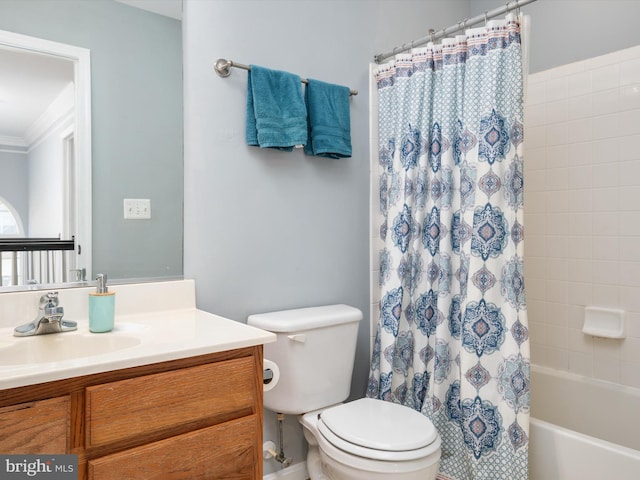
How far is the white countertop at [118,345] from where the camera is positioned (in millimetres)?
981

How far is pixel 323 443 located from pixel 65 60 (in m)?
1.53

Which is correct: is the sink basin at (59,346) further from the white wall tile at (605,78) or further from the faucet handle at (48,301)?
the white wall tile at (605,78)

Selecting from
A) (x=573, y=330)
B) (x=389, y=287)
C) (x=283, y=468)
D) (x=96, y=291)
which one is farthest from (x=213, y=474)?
(x=573, y=330)

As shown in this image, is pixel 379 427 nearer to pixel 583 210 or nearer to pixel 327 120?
pixel 327 120

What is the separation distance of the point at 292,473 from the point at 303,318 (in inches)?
28.7

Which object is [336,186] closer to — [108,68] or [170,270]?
[170,270]

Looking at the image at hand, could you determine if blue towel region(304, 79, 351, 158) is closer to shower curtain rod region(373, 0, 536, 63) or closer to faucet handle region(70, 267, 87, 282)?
shower curtain rod region(373, 0, 536, 63)

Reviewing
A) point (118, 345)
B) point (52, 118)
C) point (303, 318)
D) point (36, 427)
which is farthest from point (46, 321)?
point (303, 318)

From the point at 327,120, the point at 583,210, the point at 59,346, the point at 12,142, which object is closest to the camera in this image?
the point at 59,346

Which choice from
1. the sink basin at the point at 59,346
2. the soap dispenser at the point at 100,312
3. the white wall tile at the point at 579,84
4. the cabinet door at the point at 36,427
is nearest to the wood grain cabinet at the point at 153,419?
the cabinet door at the point at 36,427

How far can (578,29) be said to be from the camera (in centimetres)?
233

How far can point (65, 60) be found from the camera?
1489mm

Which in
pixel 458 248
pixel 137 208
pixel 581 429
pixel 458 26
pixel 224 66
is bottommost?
pixel 581 429

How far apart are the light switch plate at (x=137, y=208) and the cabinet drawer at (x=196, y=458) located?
2.62 feet
